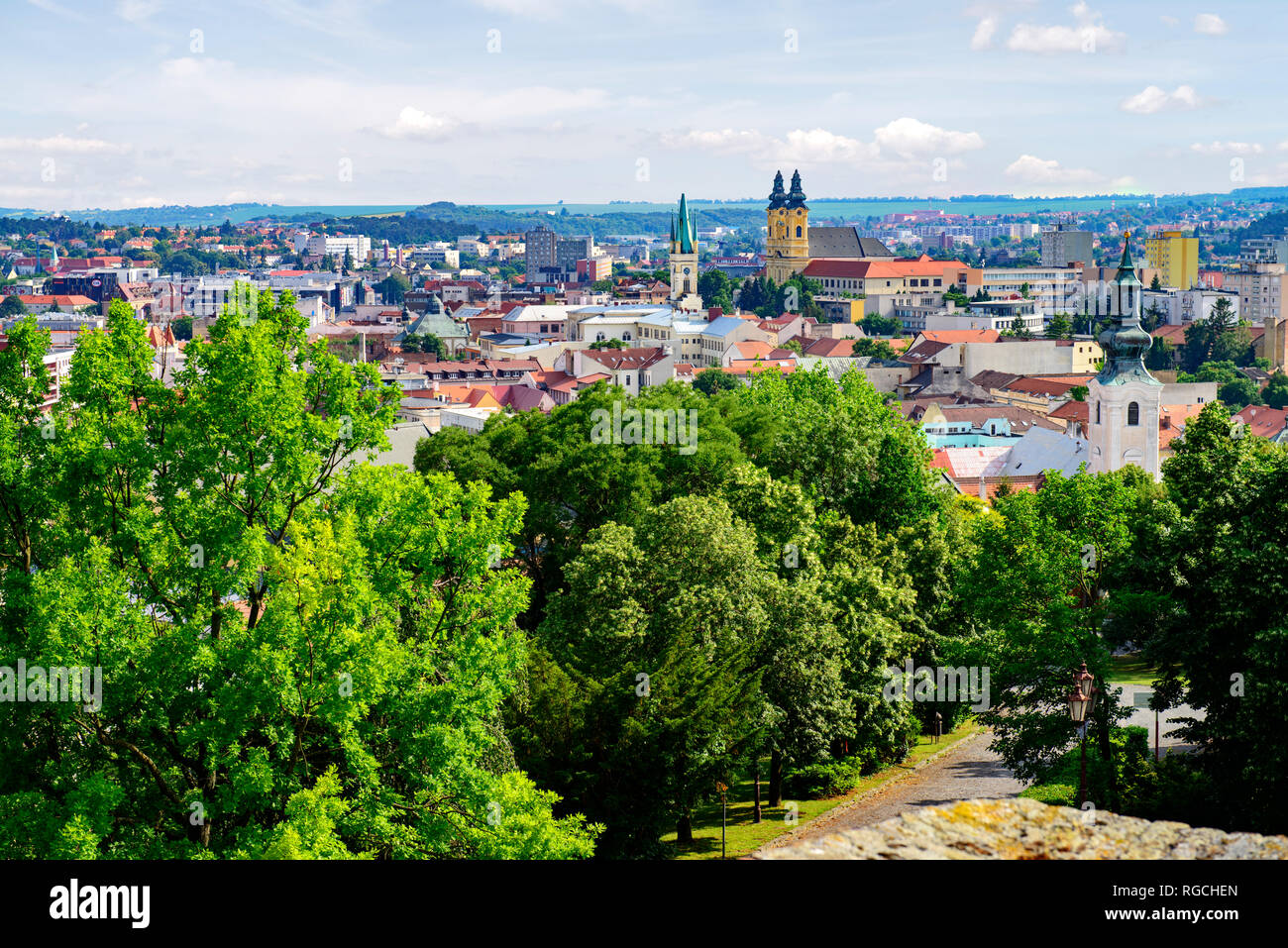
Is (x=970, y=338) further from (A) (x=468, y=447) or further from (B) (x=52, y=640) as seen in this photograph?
(B) (x=52, y=640)

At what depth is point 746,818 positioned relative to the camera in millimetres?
30359

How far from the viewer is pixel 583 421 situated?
42375mm

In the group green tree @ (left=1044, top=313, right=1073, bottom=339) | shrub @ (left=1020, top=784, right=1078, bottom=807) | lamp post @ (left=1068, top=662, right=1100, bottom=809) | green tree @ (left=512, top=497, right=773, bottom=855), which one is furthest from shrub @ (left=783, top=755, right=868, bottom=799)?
green tree @ (left=1044, top=313, right=1073, bottom=339)

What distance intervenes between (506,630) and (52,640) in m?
9.75

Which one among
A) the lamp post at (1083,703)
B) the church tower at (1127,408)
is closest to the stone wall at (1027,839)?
the lamp post at (1083,703)

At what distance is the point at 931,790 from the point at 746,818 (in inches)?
153

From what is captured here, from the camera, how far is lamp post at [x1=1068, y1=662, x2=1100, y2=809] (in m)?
19.9

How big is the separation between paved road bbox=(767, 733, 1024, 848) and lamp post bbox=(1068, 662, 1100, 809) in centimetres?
318

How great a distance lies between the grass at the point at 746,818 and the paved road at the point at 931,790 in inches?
14.6

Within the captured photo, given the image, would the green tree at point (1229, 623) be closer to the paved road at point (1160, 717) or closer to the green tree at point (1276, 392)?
the paved road at point (1160, 717)

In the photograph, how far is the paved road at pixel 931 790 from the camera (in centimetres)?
2878

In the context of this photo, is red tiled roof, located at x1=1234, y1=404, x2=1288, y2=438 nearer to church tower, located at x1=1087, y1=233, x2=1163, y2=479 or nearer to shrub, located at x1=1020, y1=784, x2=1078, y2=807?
church tower, located at x1=1087, y1=233, x2=1163, y2=479
